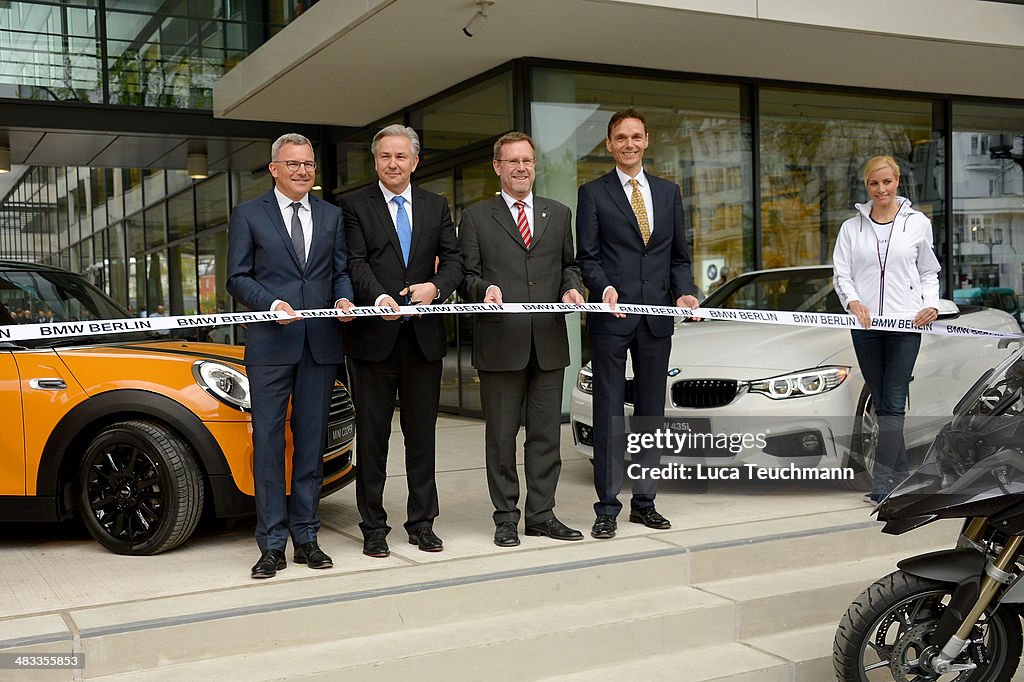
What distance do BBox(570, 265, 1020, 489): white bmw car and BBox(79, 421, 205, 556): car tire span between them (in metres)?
2.54

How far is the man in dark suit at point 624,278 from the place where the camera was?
4.99 meters

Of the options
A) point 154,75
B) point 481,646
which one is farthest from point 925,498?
point 154,75

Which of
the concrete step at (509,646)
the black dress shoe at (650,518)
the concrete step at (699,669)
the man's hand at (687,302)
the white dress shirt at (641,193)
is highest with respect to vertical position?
the white dress shirt at (641,193)

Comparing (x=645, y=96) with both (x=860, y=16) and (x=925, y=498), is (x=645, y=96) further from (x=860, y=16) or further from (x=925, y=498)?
(x=925, y=498)

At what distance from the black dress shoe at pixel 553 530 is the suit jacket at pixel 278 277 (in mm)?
1285

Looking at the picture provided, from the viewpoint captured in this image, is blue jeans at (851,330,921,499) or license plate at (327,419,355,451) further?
blue jeans at (851,330,921,499)

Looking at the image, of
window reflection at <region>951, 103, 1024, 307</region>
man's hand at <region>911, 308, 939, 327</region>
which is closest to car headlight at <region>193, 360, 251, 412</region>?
man's hand at <region>911, 308, 939, 327</region>

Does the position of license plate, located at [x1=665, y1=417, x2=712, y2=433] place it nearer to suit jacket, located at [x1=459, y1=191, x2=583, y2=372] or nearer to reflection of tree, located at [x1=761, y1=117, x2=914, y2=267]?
suit jacket, located at [x1=459, y1=191, x2=583, y2=372]

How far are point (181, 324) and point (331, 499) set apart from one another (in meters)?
1.94

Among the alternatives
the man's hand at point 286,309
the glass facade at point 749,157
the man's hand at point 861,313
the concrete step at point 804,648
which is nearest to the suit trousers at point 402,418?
the man's hand at point 286,309

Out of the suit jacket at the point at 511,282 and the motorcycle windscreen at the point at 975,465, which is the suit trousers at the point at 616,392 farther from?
the motorcycle windscreen at the point at 975,465

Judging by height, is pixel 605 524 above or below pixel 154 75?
below

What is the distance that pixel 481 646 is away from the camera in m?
3.88

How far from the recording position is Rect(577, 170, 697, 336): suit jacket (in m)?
5.00
